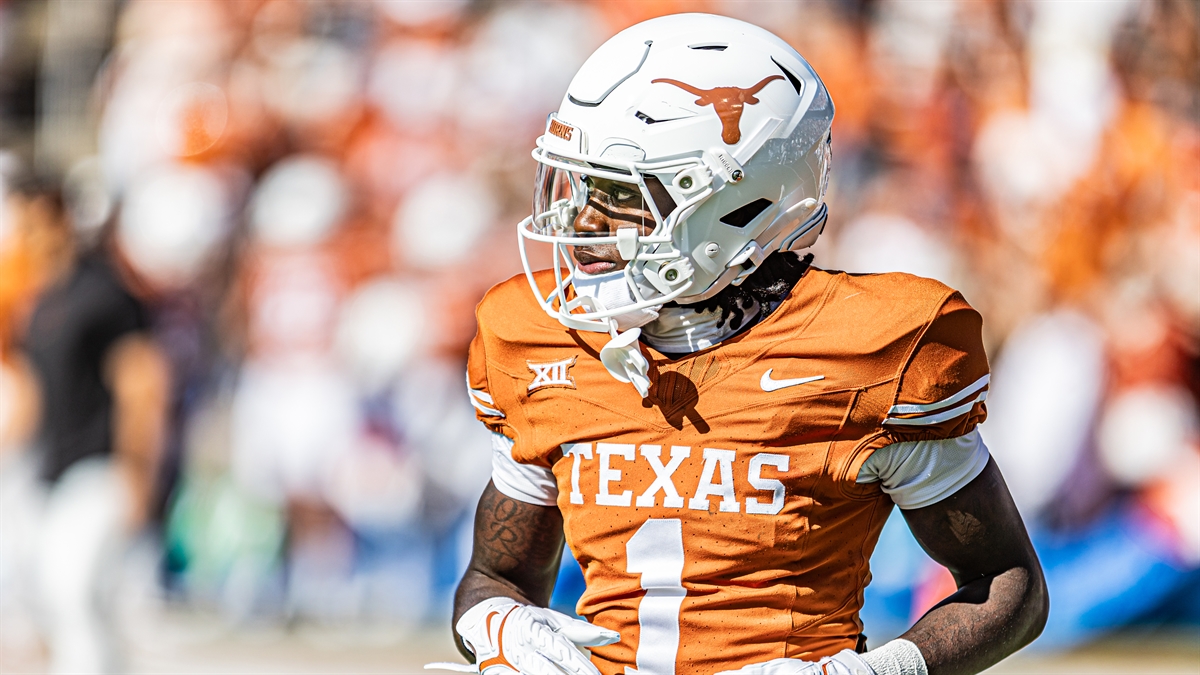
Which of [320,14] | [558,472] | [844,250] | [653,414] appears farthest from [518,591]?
[320,14]

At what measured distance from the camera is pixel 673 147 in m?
1.99

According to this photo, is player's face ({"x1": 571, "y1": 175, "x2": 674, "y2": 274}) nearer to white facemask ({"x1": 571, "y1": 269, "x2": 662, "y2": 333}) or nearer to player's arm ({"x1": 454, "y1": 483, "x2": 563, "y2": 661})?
white facemask ({"x1": 571, "y1": 269, "x2": 662, "y2": 333})

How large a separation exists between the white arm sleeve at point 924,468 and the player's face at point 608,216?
1.50 ft

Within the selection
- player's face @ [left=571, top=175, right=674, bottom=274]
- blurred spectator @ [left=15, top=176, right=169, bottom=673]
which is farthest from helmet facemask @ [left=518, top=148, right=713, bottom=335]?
blurred spectator @ [left=15, top=176, right=169, bottom=673]

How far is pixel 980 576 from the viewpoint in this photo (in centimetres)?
201

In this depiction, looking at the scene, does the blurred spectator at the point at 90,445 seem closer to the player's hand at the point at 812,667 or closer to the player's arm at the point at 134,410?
the player's arm at the point at 134,410

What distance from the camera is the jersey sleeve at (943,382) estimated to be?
1880 millimetres

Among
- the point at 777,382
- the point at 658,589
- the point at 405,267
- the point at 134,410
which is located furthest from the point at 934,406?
the point at 405,267

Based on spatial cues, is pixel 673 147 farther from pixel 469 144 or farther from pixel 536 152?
pixel 469 144

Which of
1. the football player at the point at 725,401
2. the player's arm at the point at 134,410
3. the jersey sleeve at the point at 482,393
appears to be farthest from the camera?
the player's arm at the point at 134,410

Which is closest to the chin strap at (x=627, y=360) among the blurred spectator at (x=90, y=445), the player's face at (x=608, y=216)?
the player's face at (x=608, y=216)

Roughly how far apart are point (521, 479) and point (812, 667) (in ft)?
1.87

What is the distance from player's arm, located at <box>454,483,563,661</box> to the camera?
2203mm

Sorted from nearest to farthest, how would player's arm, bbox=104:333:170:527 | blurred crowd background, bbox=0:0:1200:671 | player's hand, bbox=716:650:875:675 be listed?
player's hand, bbox=716:650:875:675, player's arm, bbox=104:333:170:527, blurred crowd background, bbox=0:0:1200:671
